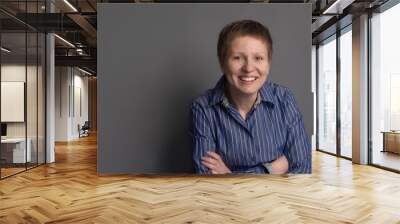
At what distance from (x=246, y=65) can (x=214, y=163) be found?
109 centimetres

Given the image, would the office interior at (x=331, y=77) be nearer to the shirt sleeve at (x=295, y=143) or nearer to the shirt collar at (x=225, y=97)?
the shirt sleeve at (x=295, y=143)

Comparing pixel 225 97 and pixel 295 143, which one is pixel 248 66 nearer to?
pixel 225 97

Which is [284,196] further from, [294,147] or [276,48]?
[276,48]

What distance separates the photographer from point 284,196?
545cm

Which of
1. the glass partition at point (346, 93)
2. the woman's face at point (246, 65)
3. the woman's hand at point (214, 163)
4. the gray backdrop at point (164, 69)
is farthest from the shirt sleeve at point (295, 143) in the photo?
the glass partition at point (346, 93)

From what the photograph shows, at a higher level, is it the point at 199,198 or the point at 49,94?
the point at 49,94

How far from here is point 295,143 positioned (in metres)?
4.71

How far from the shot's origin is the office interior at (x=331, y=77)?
24.8 feet

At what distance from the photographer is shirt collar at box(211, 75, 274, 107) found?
4562 millimetres

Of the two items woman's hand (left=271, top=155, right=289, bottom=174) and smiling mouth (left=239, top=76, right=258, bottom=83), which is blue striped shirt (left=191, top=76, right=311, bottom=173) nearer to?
woman's hand (left=271, top=155, right=289, bottom=174)

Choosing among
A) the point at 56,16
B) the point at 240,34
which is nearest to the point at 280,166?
the point at 240,34

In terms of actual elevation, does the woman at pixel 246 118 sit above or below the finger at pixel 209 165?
above

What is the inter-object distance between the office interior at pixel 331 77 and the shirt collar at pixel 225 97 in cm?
363

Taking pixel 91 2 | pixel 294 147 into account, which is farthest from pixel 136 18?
pixel 91 2
